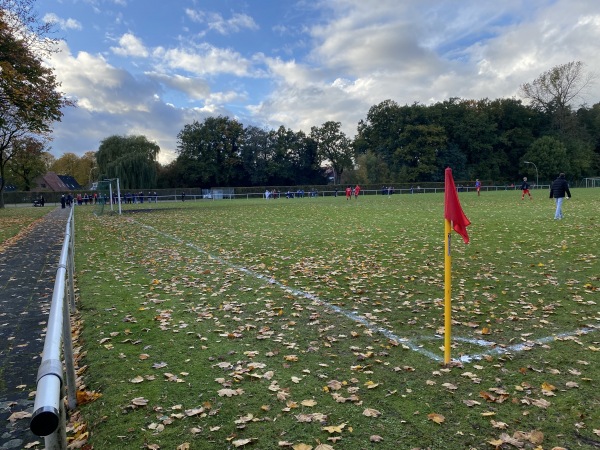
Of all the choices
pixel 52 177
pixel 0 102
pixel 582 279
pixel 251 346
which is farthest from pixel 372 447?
pixel 52 177

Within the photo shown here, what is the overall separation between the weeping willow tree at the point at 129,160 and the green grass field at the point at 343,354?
62419 mm

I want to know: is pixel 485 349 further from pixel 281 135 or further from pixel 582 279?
pixel 281 135

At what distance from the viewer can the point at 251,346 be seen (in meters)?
5.39

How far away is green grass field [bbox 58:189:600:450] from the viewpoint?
11.7 feet

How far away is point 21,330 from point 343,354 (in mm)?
4598

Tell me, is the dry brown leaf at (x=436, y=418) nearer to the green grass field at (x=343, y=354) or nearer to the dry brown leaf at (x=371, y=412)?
the green grass field at (x=343, y=354)

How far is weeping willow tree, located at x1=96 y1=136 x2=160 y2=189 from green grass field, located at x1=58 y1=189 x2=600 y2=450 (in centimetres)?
6242

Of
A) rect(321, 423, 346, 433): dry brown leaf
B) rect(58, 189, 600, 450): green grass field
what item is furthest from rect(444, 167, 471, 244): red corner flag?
rect(321, 423, 346, 433): dry brown leaf

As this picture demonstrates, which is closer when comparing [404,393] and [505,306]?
[404,393]

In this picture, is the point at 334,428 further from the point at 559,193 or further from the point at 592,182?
the point at 592,182

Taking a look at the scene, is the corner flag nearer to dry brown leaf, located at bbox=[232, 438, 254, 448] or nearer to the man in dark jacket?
dry brown leaf, located at bbox=[232, 438, 254, 448]

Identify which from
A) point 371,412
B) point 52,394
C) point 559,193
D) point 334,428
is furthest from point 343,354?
point 559,193

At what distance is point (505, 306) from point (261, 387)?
14.6 feet

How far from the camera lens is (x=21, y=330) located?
6.12 metres
